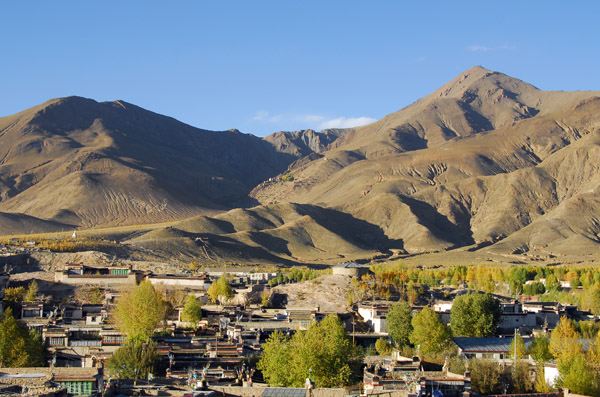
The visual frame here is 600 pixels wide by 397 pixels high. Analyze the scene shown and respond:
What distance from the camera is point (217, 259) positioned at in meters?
194

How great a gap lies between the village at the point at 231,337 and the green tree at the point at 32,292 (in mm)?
363

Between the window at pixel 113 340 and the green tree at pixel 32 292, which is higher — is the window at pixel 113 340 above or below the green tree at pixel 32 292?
below

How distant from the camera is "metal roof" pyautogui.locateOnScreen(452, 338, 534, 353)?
58.6 m

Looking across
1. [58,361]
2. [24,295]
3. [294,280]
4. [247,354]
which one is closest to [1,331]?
[58,361]

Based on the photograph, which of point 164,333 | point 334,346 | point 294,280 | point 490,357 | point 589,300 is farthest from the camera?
point 294,280

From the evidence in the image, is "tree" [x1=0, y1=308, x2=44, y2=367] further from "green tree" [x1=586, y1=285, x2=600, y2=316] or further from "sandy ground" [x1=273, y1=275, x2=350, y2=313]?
"green tree" [x1=586, y1=285, x2=600, y2=316]

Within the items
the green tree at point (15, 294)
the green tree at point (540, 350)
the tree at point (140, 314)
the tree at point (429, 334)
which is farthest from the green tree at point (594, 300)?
the green tree at point (15, 294)

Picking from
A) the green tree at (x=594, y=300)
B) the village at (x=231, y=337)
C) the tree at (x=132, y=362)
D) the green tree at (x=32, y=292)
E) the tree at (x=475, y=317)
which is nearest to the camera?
the village at (x=231, y=337)

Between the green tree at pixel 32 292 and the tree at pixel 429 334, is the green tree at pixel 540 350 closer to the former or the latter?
the tree at pixel 429 334

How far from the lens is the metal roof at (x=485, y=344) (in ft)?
192

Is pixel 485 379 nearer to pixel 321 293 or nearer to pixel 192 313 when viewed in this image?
pixel 192 313

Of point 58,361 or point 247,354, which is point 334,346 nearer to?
point 247,354

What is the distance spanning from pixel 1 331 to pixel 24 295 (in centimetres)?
4594

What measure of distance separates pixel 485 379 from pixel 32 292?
207 ft
